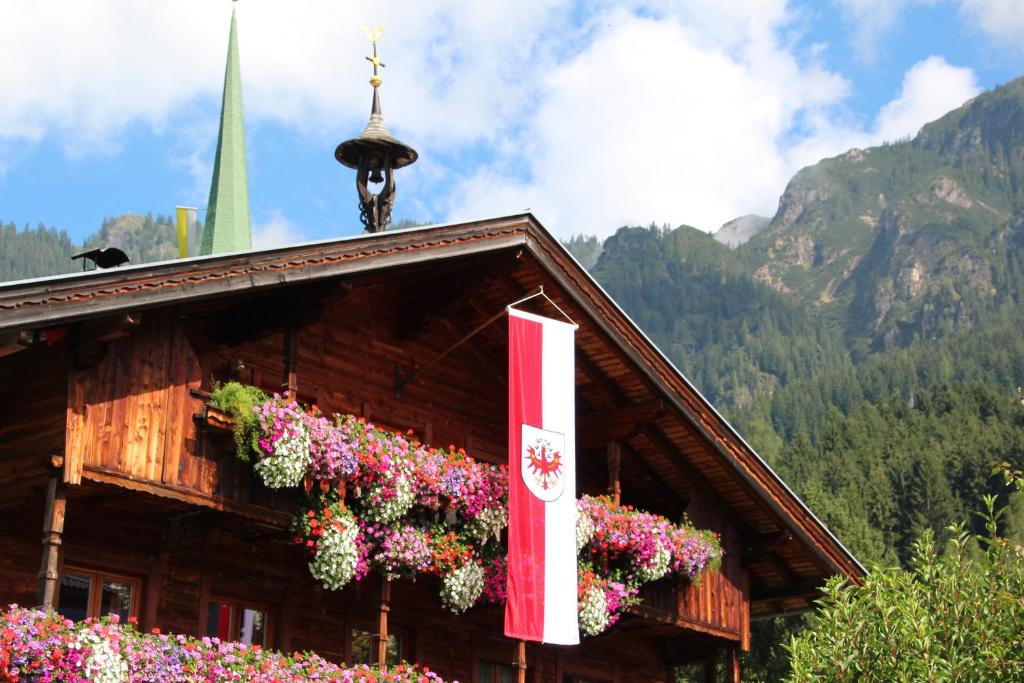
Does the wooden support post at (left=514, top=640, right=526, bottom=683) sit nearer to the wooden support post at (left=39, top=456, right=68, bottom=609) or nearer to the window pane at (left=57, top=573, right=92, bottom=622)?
the window pane at (left=57, top=573, right=92, bottom=622)

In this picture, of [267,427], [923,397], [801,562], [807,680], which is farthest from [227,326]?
[923,397]

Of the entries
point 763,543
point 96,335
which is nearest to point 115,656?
point 96,335

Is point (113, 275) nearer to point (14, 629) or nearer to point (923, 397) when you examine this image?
point (14, 629)

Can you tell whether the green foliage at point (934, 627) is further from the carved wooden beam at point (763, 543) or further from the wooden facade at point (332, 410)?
the carved wooden beam at point (763, 543)

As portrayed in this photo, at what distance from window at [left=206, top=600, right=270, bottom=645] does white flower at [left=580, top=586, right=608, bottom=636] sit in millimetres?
4106

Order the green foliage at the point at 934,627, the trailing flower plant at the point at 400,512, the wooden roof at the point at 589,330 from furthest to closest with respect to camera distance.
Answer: the trailing flower plant at the point at 400,512 < the green foliage at the point at 934,627 < the wooden roof at the point at 589,330

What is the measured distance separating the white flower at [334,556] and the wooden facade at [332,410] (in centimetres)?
64

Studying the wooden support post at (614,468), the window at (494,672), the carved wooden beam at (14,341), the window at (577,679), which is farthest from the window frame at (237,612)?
the window at (577,679)

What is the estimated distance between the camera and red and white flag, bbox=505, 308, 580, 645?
706 inches

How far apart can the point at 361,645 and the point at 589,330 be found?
545 centimetres

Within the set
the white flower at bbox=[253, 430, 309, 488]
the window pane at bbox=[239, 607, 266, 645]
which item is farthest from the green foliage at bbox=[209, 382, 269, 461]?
the window pane at bbox=[239, 607, 266, 645]

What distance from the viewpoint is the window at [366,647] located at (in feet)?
64.5

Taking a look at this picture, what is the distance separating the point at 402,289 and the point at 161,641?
7754 mm

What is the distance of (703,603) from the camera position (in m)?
22.9
